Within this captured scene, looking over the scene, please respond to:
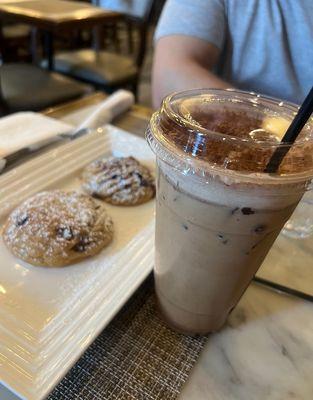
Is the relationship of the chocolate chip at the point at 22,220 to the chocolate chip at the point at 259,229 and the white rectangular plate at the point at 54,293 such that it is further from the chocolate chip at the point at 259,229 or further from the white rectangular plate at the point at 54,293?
the chocolate chip at the point at 259,229

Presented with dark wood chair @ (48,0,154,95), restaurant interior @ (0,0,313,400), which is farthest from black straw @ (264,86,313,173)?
dark wood chair @ (48,0,154,95)

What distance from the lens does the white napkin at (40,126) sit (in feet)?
2.92

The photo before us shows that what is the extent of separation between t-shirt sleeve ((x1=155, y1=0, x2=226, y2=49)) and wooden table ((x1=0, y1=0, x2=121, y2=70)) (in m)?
0.90

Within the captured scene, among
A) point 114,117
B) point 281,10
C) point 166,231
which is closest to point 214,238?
point 166,231

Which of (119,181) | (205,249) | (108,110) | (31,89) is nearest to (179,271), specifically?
(205,249)

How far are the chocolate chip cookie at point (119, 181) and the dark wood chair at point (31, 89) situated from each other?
1.15 meters

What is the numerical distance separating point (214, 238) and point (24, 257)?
37 cm

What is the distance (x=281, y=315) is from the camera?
558mm

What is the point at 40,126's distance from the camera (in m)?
0.97

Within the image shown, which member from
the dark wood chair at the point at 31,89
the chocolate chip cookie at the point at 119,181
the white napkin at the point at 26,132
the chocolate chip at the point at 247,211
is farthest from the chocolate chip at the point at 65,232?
the dark wood chair at the point at 31,89

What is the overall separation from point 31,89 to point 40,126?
3.70 feet

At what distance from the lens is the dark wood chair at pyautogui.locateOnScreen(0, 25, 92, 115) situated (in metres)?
1.85

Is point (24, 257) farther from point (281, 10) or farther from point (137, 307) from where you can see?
point (281, 10)

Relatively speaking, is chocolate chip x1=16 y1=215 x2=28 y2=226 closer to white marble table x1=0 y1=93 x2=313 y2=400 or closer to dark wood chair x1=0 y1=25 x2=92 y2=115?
white marble table x1=0 y1=93 x2=313 y2=400
